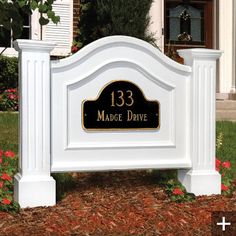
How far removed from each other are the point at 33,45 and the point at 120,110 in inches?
34.9

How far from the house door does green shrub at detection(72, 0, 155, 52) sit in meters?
1.82

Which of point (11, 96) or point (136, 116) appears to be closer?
point (136, 116)

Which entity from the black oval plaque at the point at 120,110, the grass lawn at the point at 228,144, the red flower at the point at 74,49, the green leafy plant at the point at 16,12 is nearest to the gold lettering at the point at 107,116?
the black oval plaque at the point at 120,110

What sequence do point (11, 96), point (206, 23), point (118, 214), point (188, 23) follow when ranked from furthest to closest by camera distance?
point (188, 23)
point (206, 23)
point (11, 96)
point (118, 214)

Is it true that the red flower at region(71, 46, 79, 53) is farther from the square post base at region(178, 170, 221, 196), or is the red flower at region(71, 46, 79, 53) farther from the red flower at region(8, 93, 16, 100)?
the square post base at region(178, 170, 221, 196)

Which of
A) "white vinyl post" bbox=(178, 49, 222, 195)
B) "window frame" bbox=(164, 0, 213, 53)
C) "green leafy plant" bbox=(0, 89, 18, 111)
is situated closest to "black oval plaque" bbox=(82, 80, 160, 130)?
"white vinyl post" bbox=(178, 49, 222, 195)

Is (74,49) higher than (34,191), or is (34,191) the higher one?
(74,49)

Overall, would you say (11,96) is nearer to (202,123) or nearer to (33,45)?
(202,123)

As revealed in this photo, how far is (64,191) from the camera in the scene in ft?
17.0

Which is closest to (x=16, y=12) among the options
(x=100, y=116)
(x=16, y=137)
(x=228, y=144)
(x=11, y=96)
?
(x=100, y=116)

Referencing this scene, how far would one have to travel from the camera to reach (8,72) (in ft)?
38.8

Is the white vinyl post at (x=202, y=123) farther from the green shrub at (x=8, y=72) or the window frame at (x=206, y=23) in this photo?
the window frame at (x=206, y=23)

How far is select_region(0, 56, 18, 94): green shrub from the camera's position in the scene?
1183 centimetres

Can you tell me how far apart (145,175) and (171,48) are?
8.34 m
